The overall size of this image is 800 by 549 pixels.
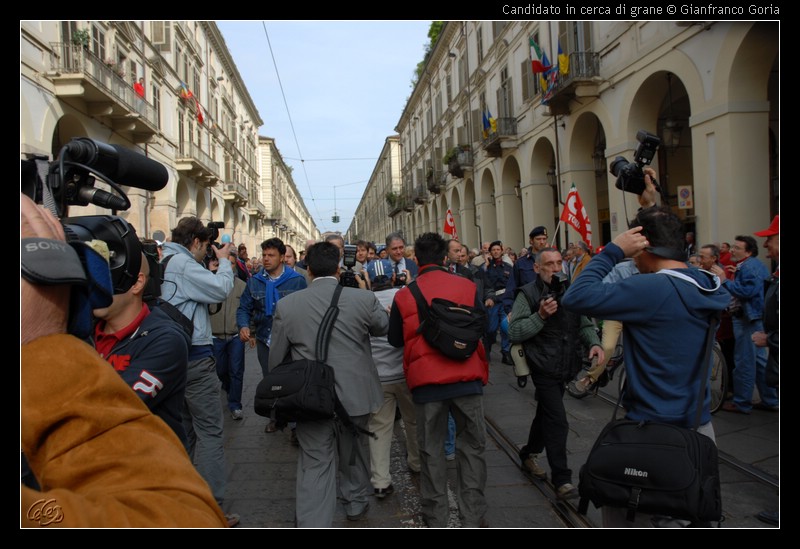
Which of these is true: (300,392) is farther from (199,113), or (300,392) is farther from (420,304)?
(199,113)

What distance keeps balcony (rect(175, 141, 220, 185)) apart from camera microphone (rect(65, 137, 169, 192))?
24.7m

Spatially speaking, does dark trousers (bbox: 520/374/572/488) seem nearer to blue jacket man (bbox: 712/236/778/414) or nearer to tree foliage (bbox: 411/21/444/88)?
blue jacket man (bbox: 712/236/778/414)

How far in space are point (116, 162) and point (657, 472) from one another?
88.7 inches

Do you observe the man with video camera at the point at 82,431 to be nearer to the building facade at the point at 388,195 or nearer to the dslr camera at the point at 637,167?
the dslr camera at the point at 637,167

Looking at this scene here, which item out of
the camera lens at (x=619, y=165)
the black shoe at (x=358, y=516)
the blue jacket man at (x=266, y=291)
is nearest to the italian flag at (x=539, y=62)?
the blue jacket man at (x=266, y=291)

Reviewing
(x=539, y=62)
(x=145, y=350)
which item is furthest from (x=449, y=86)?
(x=145, y=350)

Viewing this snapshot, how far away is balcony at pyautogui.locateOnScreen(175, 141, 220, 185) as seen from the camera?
24.7m

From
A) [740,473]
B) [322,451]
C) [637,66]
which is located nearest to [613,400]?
[740,473]

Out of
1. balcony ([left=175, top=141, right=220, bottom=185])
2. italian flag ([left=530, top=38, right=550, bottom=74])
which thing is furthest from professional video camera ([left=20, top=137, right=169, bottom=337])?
balcony ([left=175, top=141, right=220, bottom=185])

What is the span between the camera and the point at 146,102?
1917 centimetres

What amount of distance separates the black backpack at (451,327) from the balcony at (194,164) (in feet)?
77.6

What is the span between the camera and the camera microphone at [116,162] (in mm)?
1582
